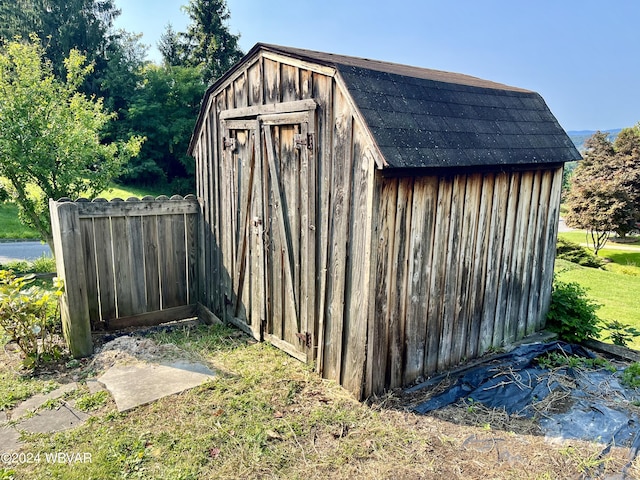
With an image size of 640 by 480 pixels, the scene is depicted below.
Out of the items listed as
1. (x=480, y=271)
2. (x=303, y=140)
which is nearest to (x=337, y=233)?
(x=303, y=140)

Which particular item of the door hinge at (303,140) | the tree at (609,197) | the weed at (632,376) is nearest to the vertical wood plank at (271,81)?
the door hinge at (303,140)

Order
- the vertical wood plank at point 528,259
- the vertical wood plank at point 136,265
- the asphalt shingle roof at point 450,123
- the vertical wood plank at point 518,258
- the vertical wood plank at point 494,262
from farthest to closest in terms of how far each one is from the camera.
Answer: the vertical wood plank at point 136,265 → the vertical wood plank at point 528,259 → the vertical wood plank at point 518,258 → the vertical wood plank at point 494,262 → the asphalt shingle roof at point 450,123

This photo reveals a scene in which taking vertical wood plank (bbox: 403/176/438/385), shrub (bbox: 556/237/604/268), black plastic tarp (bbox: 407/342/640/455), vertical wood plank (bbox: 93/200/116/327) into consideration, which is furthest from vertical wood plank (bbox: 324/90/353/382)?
shrub (bbox: 556/237/604/268)

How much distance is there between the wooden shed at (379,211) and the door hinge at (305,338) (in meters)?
0.02

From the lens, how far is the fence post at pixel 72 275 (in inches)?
181

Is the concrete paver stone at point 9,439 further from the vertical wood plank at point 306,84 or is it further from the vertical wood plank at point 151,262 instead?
the vertical wood plank at point 306,84

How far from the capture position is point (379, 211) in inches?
138

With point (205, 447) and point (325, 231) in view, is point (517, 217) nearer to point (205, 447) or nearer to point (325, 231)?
point (325, 231)

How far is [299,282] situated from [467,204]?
182cm

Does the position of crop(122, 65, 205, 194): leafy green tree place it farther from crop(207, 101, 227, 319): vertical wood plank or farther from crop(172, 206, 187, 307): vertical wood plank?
crop(207, 101, 227, 319): vertical wood plank

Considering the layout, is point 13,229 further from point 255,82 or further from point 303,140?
point 303,140

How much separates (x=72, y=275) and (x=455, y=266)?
3971mm

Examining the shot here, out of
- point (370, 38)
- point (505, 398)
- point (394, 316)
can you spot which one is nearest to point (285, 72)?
point (394, 316)

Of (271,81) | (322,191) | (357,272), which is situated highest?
(271,81)
